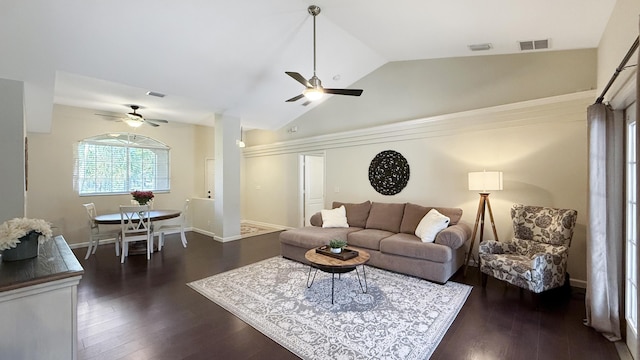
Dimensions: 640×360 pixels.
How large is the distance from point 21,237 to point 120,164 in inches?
222

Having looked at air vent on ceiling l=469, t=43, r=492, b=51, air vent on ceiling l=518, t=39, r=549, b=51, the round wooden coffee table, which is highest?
air vent on ceiling l=469, t=43, r=492, b=51

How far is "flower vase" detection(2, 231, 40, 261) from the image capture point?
1630 millimetres

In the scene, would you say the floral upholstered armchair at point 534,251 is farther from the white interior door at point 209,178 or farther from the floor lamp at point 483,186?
the white interior door at point 209,178

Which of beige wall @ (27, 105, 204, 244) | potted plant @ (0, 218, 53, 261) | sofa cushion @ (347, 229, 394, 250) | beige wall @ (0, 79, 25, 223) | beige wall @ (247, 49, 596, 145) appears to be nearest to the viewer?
potted plant @ (0, 218, 53, 261)

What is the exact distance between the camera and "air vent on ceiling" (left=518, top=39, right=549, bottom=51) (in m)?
3.35

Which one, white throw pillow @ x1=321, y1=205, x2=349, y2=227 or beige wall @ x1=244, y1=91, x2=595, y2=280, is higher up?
beige wall @ x1=244, y1=91, x2=595, y2=280

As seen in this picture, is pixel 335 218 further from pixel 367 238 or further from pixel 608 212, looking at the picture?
pixel 608 212

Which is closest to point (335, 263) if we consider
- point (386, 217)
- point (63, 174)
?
point (386, 217)

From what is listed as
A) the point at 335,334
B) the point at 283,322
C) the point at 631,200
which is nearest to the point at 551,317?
the point at 631,200

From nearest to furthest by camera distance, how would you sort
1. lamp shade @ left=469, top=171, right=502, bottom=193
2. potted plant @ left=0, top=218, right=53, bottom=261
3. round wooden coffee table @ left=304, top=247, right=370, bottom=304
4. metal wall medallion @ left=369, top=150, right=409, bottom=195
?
potted plant @ left=0, top=218, right=53, bottom=261 < round wooden coffee table @ left=304, top=247, right=370, bottom=304 < lamp shade @ left=469, top=171, right=502, bottom=193 < metal wall medallion @ left=369, top=150, right=409, bottom=195

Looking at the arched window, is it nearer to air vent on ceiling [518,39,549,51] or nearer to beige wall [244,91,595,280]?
beige wall [244,91,595,280]

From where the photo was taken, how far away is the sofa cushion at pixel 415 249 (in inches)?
141

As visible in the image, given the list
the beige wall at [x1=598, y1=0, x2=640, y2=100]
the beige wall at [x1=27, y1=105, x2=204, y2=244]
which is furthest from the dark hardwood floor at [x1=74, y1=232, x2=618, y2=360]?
the beige wall at [x1=27, y1=105, x2=204, y2=244]

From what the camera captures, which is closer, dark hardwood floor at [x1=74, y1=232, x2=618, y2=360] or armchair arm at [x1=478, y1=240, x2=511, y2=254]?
dark hardwood floor at [x1=74, y1=232, x2=618, y2=360]
